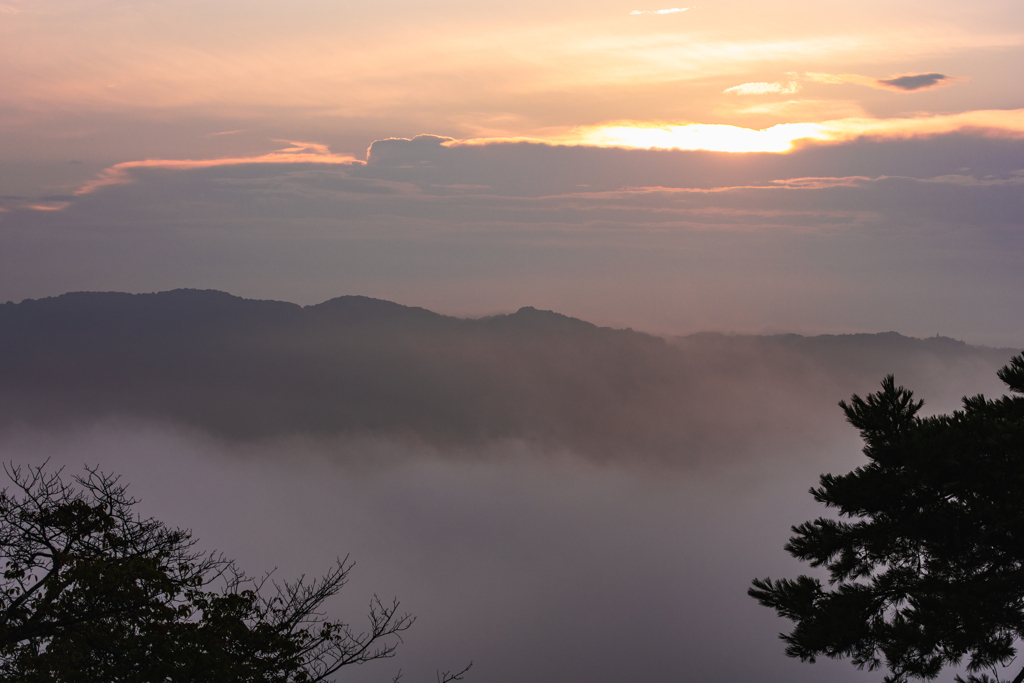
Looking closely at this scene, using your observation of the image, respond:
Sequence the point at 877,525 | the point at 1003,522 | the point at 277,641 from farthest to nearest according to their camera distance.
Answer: the point at 277,641
the point at 877,525
the point at 1003,522

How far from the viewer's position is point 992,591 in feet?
55.0

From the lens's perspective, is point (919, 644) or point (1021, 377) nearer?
point (919, 644)

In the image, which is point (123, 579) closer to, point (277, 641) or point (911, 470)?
point (277, 641)

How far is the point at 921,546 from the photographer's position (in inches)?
738

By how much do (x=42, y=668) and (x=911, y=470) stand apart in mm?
19891

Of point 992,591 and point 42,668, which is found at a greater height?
point 992,591

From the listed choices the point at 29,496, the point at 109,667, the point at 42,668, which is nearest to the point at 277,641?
the point at 109,667

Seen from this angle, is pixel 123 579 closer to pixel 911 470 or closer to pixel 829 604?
pixel 829 604

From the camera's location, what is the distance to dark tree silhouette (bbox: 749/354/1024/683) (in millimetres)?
16875

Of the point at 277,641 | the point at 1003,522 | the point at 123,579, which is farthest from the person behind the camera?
the point at 277,641

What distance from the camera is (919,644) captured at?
681 inches

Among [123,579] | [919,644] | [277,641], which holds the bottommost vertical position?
[277,641]

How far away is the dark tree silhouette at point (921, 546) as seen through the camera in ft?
55.4

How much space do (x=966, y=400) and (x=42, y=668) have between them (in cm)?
2313
